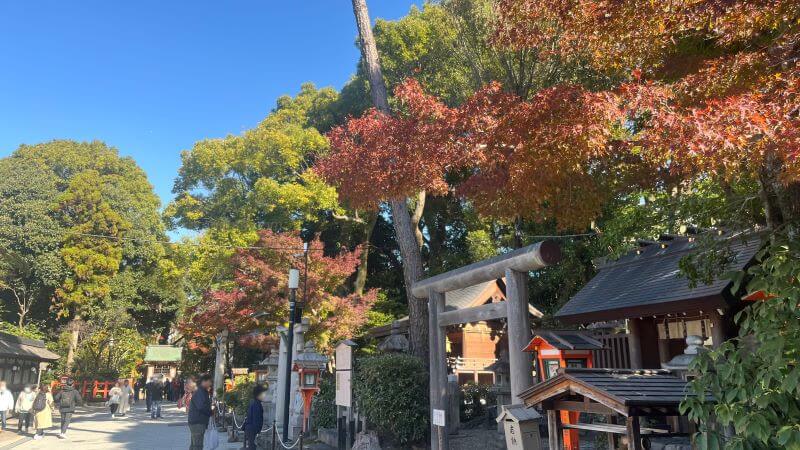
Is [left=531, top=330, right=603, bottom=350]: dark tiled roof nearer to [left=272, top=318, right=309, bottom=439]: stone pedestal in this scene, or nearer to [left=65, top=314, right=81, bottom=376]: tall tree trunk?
[left=272, top=318, right=309, bottom=439]: stone pedestal

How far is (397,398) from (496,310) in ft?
11.3

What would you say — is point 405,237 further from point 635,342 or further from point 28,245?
point 28,245

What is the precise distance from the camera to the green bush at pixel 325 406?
13.9m

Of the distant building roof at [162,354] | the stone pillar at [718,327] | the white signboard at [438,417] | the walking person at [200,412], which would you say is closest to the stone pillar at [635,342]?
the stone pillar at [718,327]

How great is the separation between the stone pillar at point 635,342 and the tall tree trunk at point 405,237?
4.49 m

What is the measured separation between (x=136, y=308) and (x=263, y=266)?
18.4 metres

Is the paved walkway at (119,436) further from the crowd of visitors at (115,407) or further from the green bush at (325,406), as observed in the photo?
the green bush at (325,406)

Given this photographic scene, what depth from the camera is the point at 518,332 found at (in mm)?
7523

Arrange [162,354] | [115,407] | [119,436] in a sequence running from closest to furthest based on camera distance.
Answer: [119,436] < [115,407] < [162,354]

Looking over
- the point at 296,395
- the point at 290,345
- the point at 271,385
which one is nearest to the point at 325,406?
the point at 296,395

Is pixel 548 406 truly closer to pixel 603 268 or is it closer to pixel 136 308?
pixel 603 268

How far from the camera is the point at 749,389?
13.7 ft

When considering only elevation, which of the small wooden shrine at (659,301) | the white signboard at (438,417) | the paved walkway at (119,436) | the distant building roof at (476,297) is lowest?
the paved walkway at (119,436)

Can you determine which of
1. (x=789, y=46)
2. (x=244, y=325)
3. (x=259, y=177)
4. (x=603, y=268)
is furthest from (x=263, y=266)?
(x=789, y=46)
